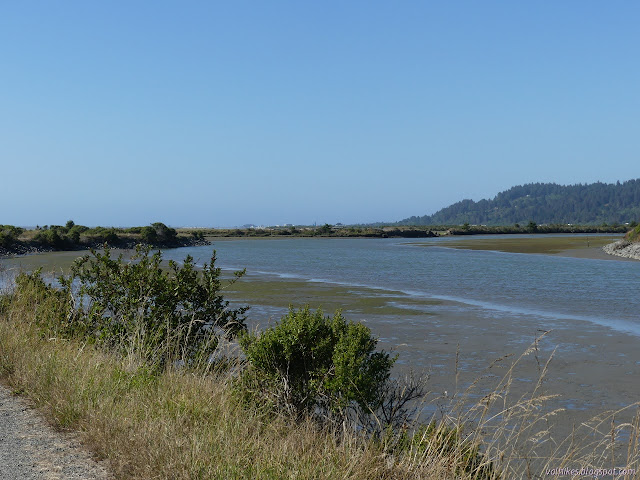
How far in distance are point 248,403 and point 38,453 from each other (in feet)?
7.51

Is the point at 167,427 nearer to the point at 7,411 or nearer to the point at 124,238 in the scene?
the point at 7,411

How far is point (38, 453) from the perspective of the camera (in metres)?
5.58

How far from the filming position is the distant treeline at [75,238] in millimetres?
61125

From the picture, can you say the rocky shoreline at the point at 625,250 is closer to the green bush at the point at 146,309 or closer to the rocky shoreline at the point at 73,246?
the rocky shoreline at the point at 73,246

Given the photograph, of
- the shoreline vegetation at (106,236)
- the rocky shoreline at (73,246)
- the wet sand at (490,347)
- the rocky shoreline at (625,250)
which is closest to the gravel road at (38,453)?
the wet sand at (490,347)

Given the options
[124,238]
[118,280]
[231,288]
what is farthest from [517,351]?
[124,238]

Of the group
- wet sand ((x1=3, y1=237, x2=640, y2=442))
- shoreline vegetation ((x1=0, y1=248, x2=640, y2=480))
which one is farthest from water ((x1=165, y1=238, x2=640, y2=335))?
shoreline vegetation ((x1=0, y1=248, x2=640, y2=480))

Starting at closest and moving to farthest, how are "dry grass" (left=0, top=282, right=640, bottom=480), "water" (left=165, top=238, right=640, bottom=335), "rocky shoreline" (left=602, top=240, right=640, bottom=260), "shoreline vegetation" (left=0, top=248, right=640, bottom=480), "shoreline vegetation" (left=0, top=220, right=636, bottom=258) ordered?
"dry grass" (left=0, top=282, right=640, bottom=480)
"shoreline vegetation" (left=0, top=248, right=640, bottom=480)
"water" (left=165, top=238, right=640, bottom=335)
"rocky shoreline" (left=602, top=240, right=640, bottom=260)
"shoreline vegetation" (left=0, top=220, right=636, bottom=258)

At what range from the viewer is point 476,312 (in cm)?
A: 2072

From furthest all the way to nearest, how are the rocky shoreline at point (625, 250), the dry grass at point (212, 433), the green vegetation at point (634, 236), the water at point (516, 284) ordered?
the green vegetation at point (634, 236) < the rocky shoreline at point (625, 250) < the water at point (516, 284) < the dry grass at point (212, 433)

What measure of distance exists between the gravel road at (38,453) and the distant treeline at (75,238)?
5394cm

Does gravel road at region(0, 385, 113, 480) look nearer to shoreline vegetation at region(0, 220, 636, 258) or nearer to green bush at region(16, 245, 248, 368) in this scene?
green bush at region(16, 245, 248, 368)

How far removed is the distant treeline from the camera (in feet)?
201

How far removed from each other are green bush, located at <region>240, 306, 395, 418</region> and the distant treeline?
175ft
